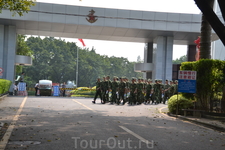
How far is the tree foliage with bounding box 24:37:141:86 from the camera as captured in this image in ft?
244

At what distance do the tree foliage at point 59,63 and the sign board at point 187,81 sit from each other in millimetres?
60551

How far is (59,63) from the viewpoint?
248 ft

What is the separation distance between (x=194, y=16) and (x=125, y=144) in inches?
1184

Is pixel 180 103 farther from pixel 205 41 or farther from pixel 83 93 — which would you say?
pixel 83 93

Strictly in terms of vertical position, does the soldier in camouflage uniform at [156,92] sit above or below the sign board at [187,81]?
below

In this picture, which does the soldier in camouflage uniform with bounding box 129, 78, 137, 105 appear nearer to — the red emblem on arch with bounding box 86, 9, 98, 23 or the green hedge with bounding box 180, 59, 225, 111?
the green hedge with bounding box 180, 59, 225, 111

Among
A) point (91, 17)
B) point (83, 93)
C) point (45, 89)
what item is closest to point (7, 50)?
point (45, 89)

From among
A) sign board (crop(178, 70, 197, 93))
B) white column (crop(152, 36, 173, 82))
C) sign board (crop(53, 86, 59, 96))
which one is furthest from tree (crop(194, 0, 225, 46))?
sign board (crop(53, 86, 59, 96))

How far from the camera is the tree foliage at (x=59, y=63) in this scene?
2928 inches

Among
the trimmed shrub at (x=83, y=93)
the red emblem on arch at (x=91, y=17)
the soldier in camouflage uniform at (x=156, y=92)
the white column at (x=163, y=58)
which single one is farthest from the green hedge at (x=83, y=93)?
the soldier in camouflage uniform at (x=156, y=92)

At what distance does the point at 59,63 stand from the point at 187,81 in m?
61.9

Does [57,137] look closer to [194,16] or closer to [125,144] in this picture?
[125,144]

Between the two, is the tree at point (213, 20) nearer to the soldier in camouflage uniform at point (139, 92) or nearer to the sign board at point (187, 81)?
the sign board at point (187, 81)

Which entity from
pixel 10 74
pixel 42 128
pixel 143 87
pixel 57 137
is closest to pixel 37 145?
pixel 57 137
